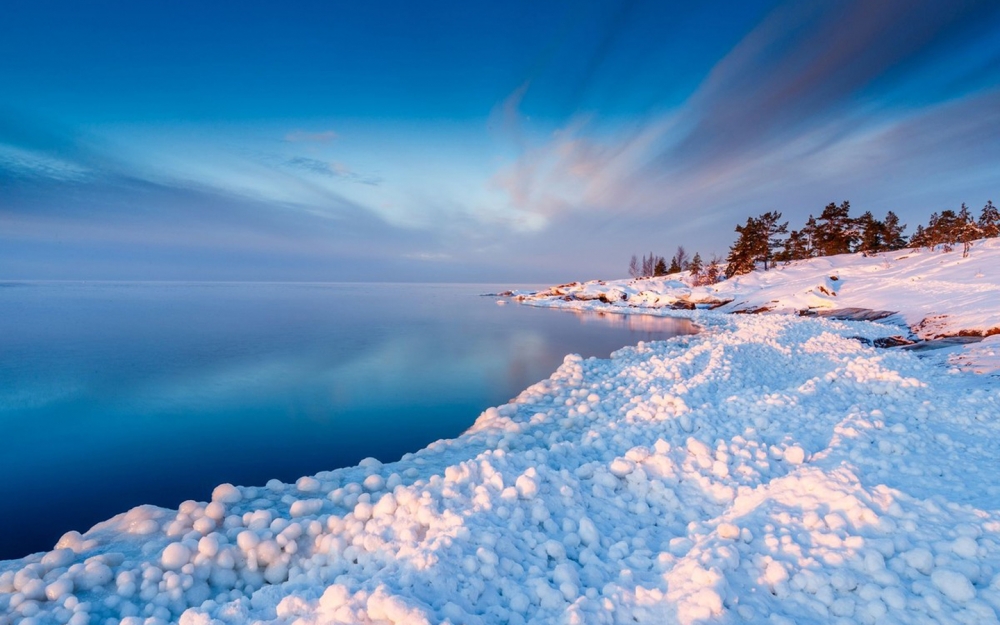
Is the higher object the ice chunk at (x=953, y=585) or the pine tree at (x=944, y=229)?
the pine tree at (x=944, y=229)

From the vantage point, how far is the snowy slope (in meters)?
19.5

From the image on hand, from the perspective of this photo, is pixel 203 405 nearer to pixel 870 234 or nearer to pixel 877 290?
pixel 877 290

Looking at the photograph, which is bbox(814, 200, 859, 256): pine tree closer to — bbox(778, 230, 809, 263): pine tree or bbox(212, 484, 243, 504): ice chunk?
bbox(778, 230, 809, 263): pine tree

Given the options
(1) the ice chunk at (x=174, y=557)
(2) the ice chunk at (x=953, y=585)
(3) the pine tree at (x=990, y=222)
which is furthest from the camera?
(3) the pine tree at (x=990, y=222)

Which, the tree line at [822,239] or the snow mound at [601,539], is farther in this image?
the tree line at [822,239]

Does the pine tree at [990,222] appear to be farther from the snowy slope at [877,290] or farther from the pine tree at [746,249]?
the pine tree at [746,249]

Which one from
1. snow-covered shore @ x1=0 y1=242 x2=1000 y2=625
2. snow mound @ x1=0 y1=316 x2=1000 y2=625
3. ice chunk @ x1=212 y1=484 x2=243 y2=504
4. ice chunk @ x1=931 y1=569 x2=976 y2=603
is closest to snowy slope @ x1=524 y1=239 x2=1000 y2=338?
snow-covered shore @ x1=0 y1=242 x2=1000 y2=625

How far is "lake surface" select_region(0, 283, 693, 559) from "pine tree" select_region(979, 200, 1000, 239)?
175 feet

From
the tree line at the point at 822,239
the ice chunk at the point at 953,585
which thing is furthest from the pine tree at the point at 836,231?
the ice chunk at the point at 953,585

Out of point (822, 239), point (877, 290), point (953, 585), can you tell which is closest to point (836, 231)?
point (822, 239)

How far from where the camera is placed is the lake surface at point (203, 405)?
6.83 metres

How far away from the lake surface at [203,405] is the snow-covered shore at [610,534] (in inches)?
78.8

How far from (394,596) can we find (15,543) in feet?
20.0

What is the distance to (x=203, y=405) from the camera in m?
10.4
